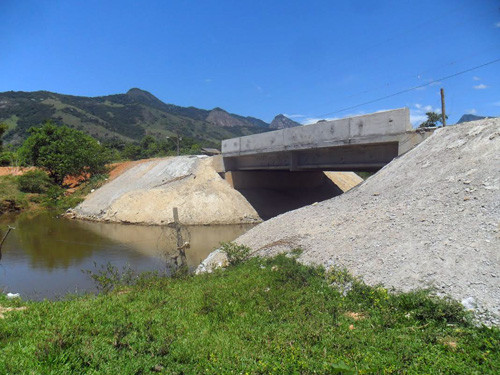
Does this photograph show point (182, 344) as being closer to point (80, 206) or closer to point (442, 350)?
point (442, 350)

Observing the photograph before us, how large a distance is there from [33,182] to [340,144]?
37.7m

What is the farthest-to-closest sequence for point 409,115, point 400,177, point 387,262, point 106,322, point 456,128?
point 409,115 < point 456,128 < point 400,177 < point 387,262 < point 106,322

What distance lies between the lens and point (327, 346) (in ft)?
19.5

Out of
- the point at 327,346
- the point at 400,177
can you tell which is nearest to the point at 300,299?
the point at 327,346

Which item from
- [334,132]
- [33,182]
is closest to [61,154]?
[33,182]

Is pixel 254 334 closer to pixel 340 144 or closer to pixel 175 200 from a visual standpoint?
pixel 340 144

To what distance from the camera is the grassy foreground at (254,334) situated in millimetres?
5316

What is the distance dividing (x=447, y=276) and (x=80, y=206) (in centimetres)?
3667

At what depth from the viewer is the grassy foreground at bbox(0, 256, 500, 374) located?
17.4 feet

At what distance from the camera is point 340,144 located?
21094mm

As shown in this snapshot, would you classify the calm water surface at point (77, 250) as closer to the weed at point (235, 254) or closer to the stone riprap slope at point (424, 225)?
the weed at point (235, 254)

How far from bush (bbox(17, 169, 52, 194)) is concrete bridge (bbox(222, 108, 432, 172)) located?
2705 centimetres

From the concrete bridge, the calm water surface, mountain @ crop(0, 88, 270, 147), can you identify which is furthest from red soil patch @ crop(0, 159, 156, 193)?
mountain @ crop(0, 88, 270, 147)

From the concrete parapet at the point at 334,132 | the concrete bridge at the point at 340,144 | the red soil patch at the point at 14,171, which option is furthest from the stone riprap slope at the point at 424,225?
the red soil patch at the point at 14,171
